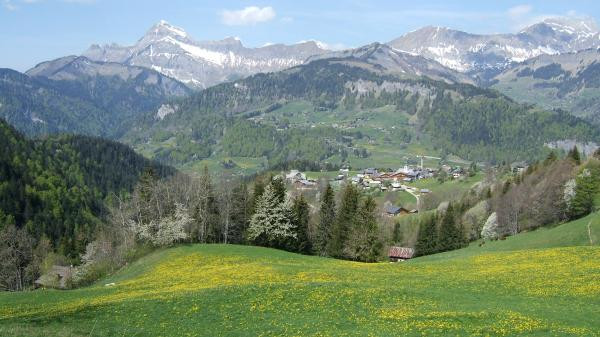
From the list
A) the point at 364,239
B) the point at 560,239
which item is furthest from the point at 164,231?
the point at 560,239

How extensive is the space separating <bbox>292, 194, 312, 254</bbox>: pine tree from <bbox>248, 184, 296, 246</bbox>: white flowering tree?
2617 millimetres

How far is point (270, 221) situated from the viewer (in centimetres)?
9281

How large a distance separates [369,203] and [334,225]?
772 cm

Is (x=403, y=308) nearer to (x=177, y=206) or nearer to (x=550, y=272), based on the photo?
(x=550, y=272)

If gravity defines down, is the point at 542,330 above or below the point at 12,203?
above

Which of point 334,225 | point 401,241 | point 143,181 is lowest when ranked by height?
point 401,241

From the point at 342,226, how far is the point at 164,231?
101 feet

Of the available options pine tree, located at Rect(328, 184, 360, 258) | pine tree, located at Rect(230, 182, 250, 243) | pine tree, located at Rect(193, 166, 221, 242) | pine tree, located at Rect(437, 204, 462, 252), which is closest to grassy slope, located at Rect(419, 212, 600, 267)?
pine tree, located at Rect(328, 184, 360, 258)

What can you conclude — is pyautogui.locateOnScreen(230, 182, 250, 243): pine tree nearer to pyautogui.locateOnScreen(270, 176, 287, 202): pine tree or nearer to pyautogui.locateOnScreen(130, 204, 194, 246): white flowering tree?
pyautogui.locateOnScreen(270, 176, 287, 202): pine tree

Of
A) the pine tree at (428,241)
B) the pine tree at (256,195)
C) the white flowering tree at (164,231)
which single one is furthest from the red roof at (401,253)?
the white flowering tree at (164,231)

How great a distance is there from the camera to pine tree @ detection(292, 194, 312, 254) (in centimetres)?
9644

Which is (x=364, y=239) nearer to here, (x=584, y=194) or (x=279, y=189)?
(x=279, y=189)

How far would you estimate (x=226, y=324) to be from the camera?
32219mm

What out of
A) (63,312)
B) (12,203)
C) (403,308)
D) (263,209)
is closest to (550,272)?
(403,308)
